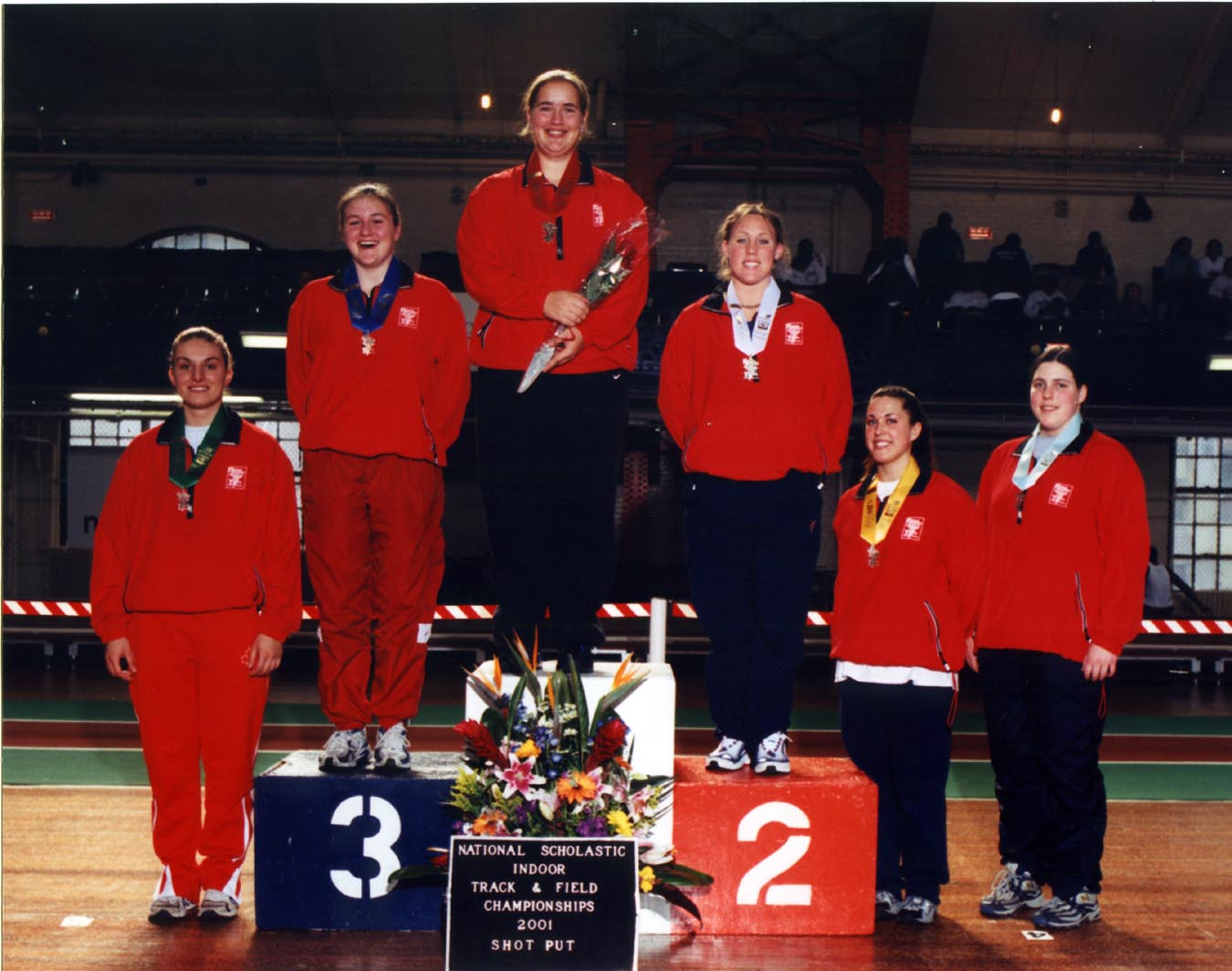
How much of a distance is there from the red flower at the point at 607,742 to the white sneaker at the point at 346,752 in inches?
38.5

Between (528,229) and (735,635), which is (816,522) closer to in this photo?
(735,635)

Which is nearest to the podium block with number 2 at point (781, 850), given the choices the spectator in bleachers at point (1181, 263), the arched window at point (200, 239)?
the spectator in bleachers at point (1181, 263)

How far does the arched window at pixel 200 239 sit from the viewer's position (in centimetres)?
1570

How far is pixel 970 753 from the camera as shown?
7.64 metres

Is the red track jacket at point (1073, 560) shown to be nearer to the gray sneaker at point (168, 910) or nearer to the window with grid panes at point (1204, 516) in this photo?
the gray sneaker at point (168, 910)

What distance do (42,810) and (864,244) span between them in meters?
12.4

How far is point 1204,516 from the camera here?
15422 mm

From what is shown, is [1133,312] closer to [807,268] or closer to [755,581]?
[807,268]

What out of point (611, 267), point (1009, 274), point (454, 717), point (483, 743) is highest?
point (1009, 274)

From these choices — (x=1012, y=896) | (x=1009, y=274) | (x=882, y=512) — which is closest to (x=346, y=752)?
(x=882, y=512)

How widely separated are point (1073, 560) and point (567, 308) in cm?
183

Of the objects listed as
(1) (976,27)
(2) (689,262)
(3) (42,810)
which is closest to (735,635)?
(3) (42,810)

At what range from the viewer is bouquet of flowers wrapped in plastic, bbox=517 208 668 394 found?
13.0 feet

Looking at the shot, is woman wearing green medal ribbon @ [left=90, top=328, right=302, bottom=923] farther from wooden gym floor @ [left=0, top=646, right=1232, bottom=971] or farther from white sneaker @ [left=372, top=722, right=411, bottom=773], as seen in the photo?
white sneaker @ [left=372, top=722, right=411, bottom=773]
